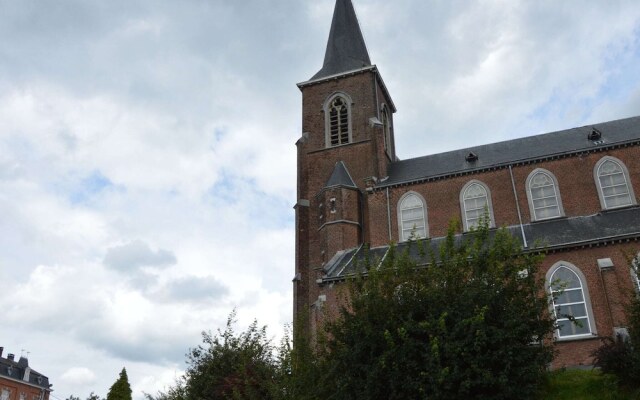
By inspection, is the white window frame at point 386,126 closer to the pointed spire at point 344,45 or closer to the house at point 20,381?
the pointed spire at point 344,45

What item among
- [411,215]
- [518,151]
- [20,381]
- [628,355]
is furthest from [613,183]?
[20,381]

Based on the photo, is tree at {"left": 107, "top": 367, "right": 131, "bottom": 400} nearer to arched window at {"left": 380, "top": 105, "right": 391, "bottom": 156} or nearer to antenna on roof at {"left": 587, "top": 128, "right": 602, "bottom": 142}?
arched window at {"left": 380, "top": 105, "right": 391, "bottom": 156}

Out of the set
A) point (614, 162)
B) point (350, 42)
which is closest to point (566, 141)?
point (614, 162)

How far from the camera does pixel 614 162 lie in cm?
2698

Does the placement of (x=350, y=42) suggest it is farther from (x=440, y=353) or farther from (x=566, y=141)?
(x=440, y=353)

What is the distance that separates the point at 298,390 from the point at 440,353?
14.0ft

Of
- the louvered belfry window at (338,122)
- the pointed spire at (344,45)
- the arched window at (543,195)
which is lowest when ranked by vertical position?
the arched window at (543,195)

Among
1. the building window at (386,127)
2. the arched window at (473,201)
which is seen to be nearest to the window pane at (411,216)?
the arched window at (473,201)

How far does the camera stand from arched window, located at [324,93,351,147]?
113 ft

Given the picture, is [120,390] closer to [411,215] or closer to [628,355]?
[411,215]

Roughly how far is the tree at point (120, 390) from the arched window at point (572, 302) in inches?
927

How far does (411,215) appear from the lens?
2972cm

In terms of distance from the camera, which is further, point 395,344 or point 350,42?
point 350,42

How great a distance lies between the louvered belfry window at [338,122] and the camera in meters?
34.4
